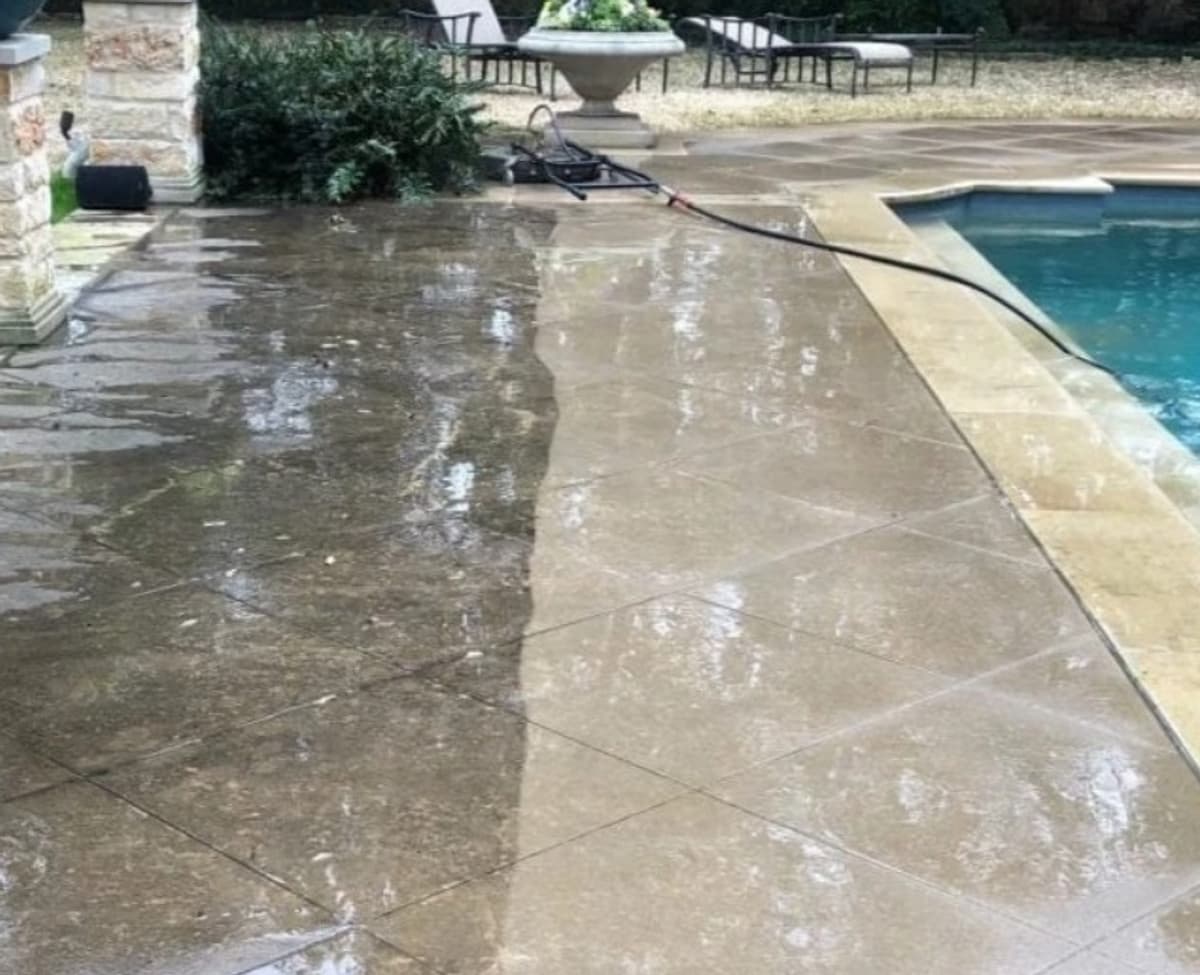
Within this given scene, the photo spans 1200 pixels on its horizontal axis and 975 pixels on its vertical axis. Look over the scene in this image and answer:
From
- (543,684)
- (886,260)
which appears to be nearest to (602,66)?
(886,260)

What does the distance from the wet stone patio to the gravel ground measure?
830 cm

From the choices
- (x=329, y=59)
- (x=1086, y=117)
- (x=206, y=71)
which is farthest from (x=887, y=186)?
(x=1086, y=117)

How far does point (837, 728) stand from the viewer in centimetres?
344

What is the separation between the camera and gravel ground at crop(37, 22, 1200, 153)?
14.3 metres

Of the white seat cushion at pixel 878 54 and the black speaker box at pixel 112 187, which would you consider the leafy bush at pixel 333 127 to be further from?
the white seat cushion at pixel 878 54

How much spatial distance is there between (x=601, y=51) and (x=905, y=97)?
5.39 meters

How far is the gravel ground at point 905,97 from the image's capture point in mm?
14336

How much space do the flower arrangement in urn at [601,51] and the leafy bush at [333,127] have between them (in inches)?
70.6

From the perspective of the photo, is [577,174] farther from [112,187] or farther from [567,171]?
[112,187]

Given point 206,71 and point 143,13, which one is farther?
point 206,71

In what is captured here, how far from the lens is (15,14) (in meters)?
6.09

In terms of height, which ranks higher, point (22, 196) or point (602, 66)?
point (602, 66)

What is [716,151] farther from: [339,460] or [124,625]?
[124,625]

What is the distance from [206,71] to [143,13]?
3.01ft
